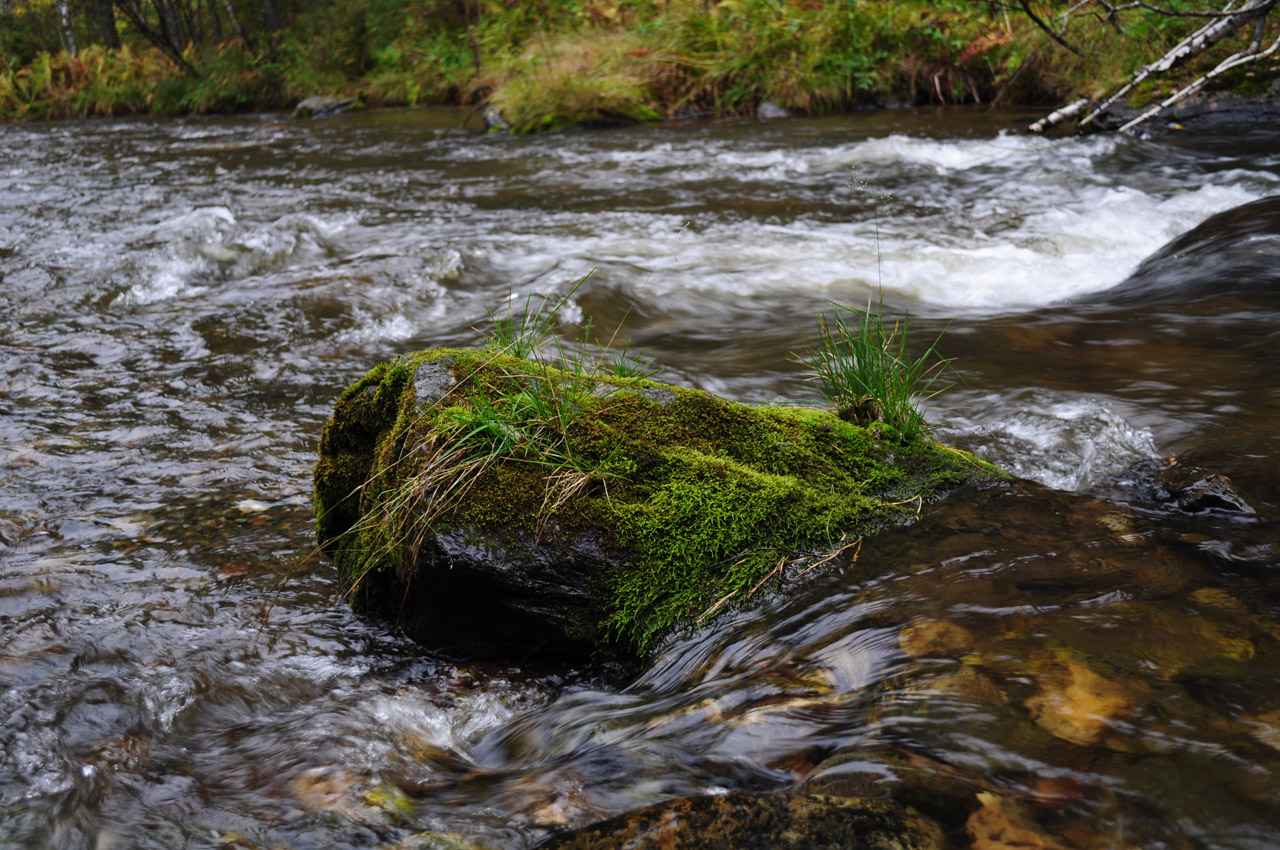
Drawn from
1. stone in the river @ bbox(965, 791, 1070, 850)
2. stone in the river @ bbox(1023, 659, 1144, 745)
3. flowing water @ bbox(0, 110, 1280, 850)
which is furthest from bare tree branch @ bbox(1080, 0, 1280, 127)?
stone in the river @ bbox(965, 791, 1070, 850)

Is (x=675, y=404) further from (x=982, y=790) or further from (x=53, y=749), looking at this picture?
(x=53, y=749)

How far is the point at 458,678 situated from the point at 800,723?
3.70 ft

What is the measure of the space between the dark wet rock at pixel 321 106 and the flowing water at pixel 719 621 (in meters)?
13.4

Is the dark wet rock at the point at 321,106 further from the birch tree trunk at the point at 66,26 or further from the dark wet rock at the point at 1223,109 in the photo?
the dark wet rock at the point at 1223,109

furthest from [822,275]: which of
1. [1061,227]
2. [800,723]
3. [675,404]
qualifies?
[800,723]

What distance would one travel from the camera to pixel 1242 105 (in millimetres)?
10711

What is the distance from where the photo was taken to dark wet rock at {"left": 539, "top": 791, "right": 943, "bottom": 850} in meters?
1.55

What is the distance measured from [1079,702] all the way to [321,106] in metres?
21.9

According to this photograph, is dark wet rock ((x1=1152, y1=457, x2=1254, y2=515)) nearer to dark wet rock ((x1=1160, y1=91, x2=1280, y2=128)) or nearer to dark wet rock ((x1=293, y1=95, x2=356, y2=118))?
dark wet rock ((x1=1160, y1=91, x2=1280, y2=128))

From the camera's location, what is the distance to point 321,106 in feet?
67.4

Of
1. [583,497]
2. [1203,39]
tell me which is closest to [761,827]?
[583,497]

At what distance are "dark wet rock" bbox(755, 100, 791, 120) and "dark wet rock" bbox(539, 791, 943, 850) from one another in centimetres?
1387

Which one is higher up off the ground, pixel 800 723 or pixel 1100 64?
pixel 1100 64

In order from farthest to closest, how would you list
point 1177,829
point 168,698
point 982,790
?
point 168,698 < point 982,790 < point 1177,829
